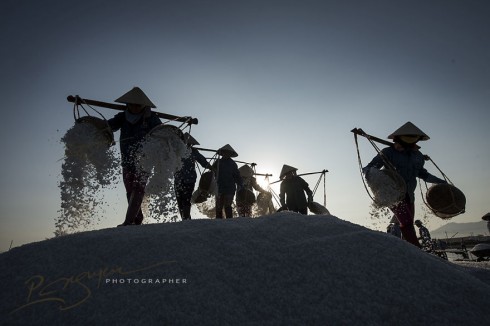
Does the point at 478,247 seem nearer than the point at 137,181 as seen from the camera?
No

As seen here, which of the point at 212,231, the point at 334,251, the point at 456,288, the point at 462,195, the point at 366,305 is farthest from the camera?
the point at 462,195

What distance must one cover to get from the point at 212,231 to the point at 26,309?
3.54ft

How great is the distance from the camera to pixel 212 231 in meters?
2.11

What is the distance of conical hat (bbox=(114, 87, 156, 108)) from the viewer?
136 inches

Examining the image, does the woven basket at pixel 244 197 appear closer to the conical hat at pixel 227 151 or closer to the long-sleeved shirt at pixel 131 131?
the conical hat at pixel 227 151

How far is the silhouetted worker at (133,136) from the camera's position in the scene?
321 centimetres

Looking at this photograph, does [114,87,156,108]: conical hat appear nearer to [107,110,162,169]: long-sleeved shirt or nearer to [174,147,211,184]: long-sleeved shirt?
[107,110,162,169]: long-sleeved shirt

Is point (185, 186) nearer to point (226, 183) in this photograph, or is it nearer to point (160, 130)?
point (226, 183)

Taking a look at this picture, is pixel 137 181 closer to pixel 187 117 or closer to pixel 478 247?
pixel 187 117

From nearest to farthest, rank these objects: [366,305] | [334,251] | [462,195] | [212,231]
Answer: [366,305]
[334,251]
[212,231]
[462,195]

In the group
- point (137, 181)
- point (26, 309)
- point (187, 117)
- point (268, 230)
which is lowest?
point (26, 309)

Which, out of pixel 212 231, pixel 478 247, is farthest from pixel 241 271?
pixel 478 247
